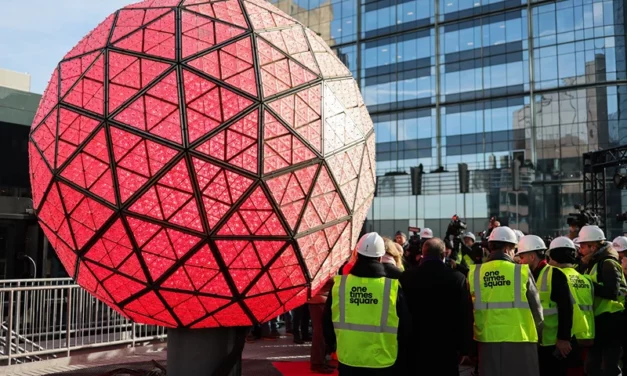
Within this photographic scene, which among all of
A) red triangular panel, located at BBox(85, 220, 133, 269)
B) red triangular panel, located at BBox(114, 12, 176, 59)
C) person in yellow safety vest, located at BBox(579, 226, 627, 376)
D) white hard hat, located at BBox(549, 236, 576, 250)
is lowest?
person in yellow safety vest, located at BBox(579, 226, 627, 376)

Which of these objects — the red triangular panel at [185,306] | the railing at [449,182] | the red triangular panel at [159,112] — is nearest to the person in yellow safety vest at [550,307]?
the red triangular panel at [185,306]

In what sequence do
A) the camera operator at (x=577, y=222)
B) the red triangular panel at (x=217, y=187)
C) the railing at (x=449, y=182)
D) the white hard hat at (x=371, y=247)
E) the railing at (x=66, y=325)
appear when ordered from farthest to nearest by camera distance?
the railing at (x=449, y=182)
the camera operator at (x=577, y=222)
the railing at (x=66, y=325)
the white hard hat at (x=371, y=247)
the red triangular panel at (x=217, y=187)

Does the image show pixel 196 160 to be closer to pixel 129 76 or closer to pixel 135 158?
pixel 135 158

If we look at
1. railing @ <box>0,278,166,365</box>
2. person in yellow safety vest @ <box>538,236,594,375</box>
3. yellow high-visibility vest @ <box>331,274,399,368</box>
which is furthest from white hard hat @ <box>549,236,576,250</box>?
railing @ <box>0,278,166,365</box>

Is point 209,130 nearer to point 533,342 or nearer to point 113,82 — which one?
point 113,82

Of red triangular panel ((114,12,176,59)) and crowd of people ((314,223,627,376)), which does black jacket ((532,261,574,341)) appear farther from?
red triangular panel ((114,12,176,59))

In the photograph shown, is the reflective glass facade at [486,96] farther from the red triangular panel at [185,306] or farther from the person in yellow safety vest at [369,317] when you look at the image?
the red triangular panel at [185,306]

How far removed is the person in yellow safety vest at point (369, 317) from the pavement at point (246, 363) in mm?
2705

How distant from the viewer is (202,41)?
132 inches

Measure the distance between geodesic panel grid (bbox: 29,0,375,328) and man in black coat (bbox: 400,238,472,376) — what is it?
146cm

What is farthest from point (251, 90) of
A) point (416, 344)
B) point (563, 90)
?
point (563, 90)

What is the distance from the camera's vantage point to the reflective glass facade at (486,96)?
33719 millimetres

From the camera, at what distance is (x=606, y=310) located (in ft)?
19.8

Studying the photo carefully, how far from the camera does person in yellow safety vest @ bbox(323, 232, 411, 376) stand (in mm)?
4156
